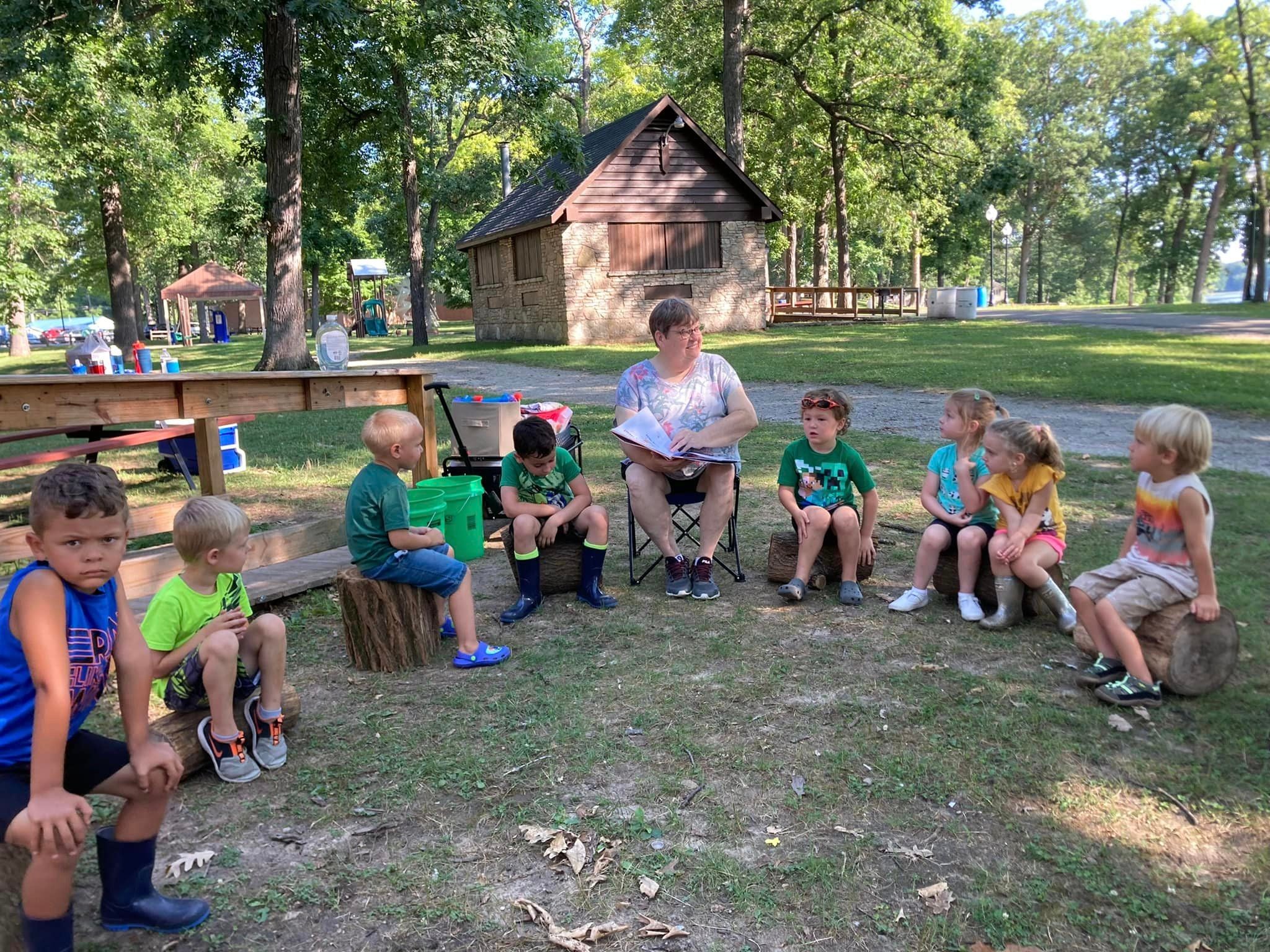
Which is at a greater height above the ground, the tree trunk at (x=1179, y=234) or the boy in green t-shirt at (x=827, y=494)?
the tree trunk at (x=1179, y=234)

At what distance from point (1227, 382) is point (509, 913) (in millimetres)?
12006

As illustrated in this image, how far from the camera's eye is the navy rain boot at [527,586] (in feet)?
15.5

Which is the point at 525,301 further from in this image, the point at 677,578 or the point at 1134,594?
the point at 1134,594

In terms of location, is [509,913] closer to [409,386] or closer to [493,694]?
[493,694]

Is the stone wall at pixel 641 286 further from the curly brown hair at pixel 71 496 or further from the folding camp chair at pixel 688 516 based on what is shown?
the curly brown hair at pixel 71 496

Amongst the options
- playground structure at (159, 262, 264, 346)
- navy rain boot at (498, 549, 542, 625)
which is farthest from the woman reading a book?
playground structure at (159, 262, 264, 346)

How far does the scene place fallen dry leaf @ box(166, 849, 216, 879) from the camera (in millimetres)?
2629

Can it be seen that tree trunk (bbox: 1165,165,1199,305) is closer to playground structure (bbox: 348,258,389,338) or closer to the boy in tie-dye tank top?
playground structure (bbox: 348,258,389,338)

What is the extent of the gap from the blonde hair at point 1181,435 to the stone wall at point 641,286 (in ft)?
69.9

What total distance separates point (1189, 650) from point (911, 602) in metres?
1.35

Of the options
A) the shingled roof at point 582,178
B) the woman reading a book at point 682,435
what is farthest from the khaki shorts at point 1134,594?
the shingled roof at point 582,178

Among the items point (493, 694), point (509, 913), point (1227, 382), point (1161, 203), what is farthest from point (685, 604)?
point (1161, 203)

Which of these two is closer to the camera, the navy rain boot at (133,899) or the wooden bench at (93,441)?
the navy rain boot at (133,899)

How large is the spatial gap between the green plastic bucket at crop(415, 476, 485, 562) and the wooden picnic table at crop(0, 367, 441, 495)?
2.05 ft
